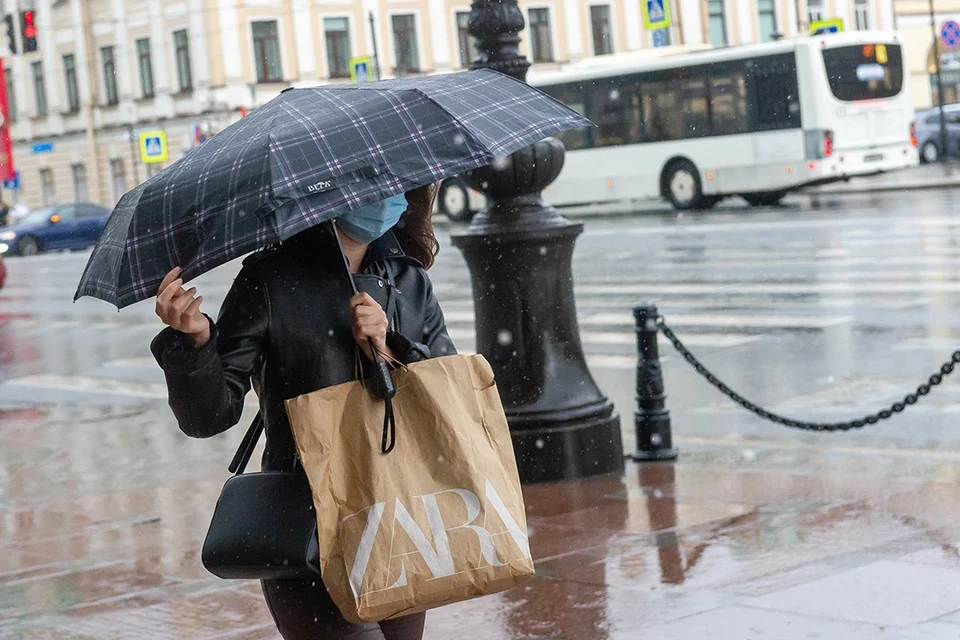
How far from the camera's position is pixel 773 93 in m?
28.9

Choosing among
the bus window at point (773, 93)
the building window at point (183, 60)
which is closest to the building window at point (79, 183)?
the building window at point (183, 60)

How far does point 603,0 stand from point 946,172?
2270 cm

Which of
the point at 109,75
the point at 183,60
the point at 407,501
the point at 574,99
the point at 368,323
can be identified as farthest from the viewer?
the point at 109,75

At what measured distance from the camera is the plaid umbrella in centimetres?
309

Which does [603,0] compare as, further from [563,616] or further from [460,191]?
[563,616]

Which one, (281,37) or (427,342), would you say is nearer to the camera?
(427,342)

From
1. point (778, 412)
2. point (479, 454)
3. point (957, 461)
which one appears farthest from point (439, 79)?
point (778, 412)

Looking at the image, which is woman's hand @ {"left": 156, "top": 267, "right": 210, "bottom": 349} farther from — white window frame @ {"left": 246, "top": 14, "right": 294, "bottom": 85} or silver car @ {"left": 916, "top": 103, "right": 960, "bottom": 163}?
white window frame @ {"left": 246, "top": 14, "right": 294, "bottom": 85}

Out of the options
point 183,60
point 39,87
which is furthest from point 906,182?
point 39,87

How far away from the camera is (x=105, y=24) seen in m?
52.1

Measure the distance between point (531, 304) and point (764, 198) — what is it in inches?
917

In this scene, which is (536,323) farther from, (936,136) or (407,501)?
(936,136)

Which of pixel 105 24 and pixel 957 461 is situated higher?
pixel 105 24

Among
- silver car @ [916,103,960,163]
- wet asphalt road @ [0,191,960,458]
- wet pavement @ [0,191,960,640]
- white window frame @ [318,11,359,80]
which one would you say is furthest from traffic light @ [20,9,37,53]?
silver car @ [916,103,960,163]
